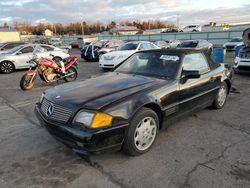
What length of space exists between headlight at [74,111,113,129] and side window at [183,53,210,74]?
1922mm

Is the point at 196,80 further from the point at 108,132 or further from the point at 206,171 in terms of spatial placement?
the point at 108,132

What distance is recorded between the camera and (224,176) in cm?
270

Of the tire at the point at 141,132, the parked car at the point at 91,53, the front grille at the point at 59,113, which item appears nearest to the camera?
the front grille at the point at 59,113

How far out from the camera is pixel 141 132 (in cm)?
313

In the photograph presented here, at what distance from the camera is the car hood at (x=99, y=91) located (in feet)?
9.33

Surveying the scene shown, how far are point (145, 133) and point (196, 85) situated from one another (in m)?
1.51

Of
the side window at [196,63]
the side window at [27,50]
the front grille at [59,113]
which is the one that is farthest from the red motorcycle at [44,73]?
the side window at [196,63]

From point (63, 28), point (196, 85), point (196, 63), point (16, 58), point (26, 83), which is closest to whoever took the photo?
point (196, 85)

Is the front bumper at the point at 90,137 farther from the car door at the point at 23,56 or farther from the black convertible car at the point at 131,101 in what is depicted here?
the car door at the point at 23,56

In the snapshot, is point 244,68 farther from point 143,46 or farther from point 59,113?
→ point 59,113

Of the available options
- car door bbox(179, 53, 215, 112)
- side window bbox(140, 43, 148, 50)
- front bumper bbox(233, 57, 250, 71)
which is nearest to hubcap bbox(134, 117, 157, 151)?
car door bbox(179, 53, 215, 112)

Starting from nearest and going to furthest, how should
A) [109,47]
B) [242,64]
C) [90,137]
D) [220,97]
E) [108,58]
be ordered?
→ [90,137] < [220,97] < [242,64] < [108,58] < [109,47]

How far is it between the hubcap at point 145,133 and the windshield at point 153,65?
0.95 metres

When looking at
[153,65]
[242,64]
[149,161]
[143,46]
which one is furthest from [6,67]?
[242,64]
